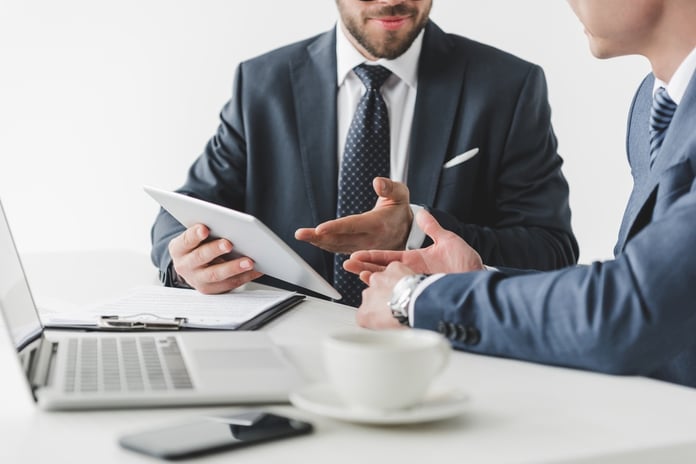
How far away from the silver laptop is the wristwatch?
19cm

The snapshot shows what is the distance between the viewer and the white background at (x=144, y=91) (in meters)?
4.23

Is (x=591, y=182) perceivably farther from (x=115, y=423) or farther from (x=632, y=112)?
(x=115, y=423)

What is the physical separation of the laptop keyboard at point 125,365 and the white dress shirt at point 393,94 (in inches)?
49.6

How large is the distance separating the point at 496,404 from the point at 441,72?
158cm

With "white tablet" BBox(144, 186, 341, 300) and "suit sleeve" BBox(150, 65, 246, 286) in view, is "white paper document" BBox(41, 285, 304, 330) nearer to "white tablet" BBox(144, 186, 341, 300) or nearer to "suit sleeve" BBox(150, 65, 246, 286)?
"white tablet" BBox(144, 186, 341, 300)

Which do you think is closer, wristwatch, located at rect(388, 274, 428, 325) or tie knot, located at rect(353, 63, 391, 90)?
wristwatch, located at rect(388, 274, 428, 325)

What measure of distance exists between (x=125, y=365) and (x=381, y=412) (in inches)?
15.0

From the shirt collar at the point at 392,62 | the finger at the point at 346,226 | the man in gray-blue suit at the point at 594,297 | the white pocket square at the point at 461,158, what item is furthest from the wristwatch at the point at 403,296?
the shirt collar at the point at 392,62

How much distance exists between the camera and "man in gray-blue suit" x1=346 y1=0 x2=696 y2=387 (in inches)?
49.0

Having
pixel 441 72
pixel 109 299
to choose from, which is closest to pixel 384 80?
pixel 441 72

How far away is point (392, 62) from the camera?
2.56 meters

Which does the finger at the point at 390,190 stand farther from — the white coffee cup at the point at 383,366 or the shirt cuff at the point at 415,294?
the white coffee cup at the point at 383,366

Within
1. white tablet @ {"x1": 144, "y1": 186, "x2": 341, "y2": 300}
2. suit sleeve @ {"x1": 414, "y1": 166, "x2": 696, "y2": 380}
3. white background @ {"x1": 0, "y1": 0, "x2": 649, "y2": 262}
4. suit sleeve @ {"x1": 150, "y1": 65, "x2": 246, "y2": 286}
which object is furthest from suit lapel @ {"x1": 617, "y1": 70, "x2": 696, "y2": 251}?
white background @ {"x1": 0, "y1": 0, "x2": 649, "y2": 262}

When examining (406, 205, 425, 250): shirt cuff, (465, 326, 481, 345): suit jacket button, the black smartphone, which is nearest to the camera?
the black smartphone
